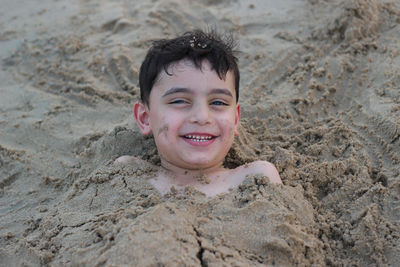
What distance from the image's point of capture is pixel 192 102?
2557mm

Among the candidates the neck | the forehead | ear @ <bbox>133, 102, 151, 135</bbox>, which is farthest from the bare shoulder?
ear @ <bbox>133, 102, 151, 135</bbox>

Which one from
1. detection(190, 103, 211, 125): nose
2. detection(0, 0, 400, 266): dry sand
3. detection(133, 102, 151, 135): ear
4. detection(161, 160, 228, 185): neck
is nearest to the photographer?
detection(0, 0, 400, 266): dry sand

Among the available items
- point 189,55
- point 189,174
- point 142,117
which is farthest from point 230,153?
point 189,55

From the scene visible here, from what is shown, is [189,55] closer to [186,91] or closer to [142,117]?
[186,91]

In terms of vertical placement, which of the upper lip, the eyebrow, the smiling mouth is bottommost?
the smiling mouth

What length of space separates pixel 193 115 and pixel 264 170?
541mm

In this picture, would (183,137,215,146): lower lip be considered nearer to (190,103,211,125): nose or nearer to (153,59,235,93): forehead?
(190,103,211,125): nose

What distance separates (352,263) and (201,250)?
832 mm

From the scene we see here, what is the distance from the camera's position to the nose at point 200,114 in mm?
2484

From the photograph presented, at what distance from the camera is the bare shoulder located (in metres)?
2.53

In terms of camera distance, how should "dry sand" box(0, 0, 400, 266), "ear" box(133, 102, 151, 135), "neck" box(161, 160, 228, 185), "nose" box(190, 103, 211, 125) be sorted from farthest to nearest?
"ear" box(133, 102, 151, 135) < "neck" box(161, 160, 228, 185) < "nose" box(190, 103, 211, 125) < "dry sand" box(0, 0, 400, 266)

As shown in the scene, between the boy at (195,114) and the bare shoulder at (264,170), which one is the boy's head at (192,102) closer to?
the boy at (195,114)

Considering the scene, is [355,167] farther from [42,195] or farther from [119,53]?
[119,53]

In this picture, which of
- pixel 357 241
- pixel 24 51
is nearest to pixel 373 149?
pixel 357 241
